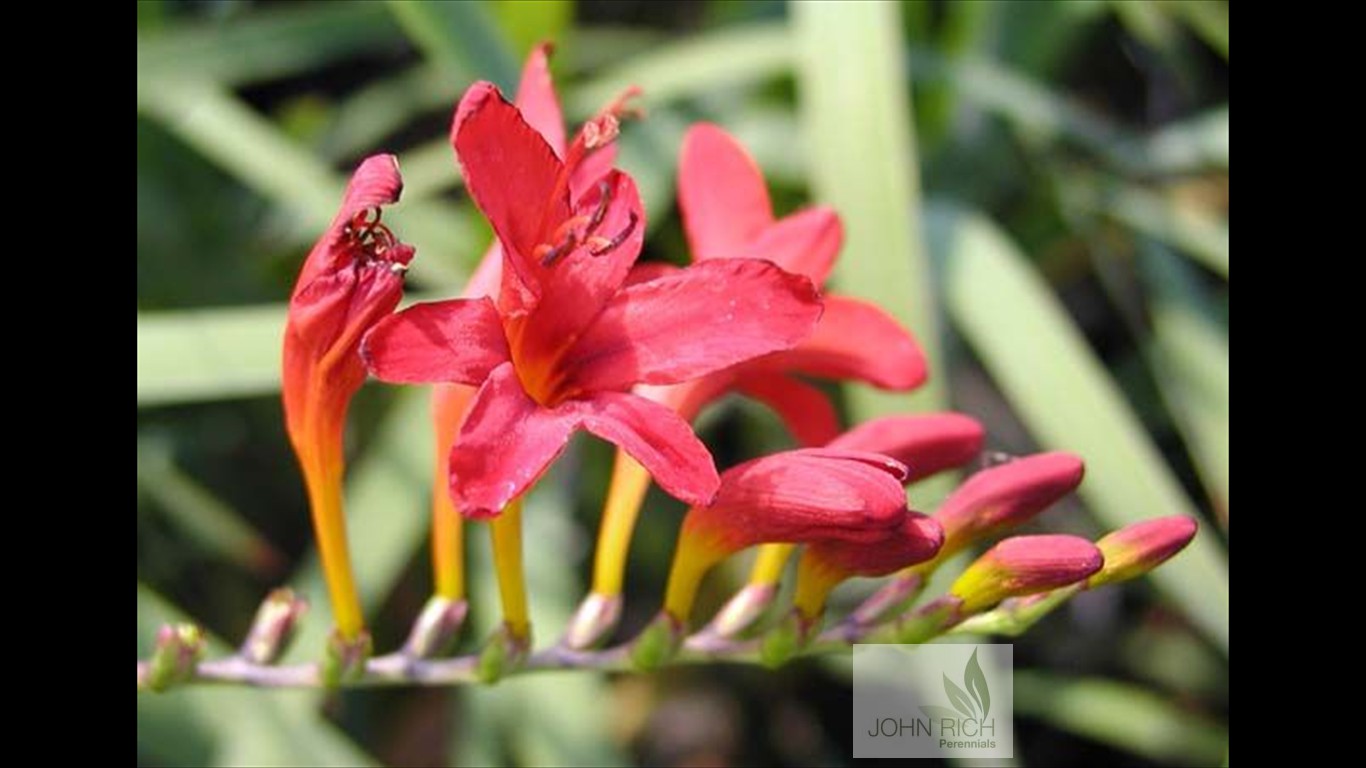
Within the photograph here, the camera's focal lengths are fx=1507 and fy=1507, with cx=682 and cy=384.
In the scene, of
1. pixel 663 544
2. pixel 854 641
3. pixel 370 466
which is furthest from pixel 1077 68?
pixel 854 641

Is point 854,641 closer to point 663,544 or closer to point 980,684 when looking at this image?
point 980,684

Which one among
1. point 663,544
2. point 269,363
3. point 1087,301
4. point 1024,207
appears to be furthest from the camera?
point 1087,301

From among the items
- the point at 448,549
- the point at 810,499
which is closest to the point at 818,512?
the point at 810,499

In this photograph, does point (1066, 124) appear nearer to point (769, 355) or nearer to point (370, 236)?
point (769, 355)

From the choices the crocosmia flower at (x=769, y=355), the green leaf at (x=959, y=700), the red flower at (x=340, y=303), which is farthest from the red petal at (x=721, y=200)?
the green leaf at (x=959, y=700)

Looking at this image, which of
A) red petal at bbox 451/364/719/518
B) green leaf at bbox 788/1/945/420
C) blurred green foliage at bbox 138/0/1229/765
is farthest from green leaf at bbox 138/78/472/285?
red petal at bbox 451/364/719/518

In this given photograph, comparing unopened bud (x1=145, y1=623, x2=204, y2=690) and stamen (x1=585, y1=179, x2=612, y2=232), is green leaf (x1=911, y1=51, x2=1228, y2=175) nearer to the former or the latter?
stamen (x1=585, y1=179, x2=612, y2=232)
